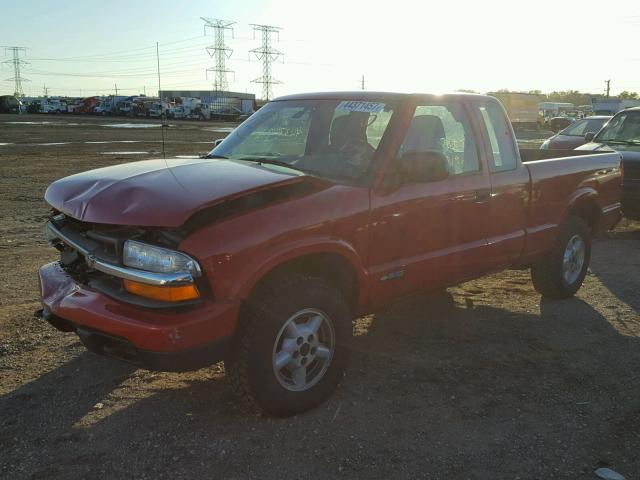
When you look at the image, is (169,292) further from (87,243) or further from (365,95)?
(365,95)

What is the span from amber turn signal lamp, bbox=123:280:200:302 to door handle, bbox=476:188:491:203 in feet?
7.97

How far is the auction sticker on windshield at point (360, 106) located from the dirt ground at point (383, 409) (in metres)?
1.81

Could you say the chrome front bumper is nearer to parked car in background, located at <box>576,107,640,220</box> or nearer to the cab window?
the cab window

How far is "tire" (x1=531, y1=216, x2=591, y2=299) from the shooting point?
5625mm

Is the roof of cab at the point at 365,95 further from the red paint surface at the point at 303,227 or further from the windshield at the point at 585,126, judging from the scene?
the windshield at the point at 585,126

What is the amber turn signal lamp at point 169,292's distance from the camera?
9.52 feet

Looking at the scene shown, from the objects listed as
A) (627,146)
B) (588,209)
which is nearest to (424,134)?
(588,209)

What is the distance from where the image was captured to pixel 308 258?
3.45 m

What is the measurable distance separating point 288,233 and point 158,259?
27.4 inches

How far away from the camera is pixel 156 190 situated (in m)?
3.15

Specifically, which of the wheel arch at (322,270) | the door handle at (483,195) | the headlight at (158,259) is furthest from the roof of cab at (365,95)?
the headlight at (158,259)

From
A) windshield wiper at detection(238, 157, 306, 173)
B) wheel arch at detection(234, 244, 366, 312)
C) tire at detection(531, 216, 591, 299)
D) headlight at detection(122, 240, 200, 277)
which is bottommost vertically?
tire at detection(531, 216, 591, 299)

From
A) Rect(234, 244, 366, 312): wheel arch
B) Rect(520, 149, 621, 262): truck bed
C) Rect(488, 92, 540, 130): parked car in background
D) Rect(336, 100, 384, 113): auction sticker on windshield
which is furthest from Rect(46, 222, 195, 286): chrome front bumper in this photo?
Rect(488, 92, 540, 130): parked car in background

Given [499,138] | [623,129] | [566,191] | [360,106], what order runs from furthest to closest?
1. [623,129]
2. [566,191]
3. [499,138]
4. [360,106]
